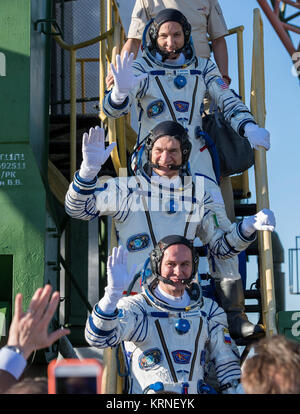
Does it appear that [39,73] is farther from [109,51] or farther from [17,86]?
[109,51]

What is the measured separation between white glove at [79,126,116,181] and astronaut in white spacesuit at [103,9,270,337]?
49 cm

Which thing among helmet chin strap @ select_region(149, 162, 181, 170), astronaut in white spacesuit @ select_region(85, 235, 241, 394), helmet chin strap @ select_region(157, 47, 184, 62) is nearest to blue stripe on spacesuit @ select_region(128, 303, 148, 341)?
astronaut in white spacesuit @ select_region(85, 235, 241, 394)

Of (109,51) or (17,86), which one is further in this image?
(109,51)

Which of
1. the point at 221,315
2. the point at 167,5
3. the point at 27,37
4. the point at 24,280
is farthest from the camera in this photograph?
the point at 167,5

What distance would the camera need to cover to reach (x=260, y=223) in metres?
4.41

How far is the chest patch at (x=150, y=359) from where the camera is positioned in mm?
3918

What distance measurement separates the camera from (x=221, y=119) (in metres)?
5.46

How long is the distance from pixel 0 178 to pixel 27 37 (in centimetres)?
99

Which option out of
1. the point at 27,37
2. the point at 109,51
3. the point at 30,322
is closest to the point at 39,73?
the point at 27,37

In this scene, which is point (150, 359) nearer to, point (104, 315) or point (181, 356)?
point (181, 356)

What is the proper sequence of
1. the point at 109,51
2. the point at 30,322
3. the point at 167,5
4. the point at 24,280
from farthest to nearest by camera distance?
the point at 109,51 < the point at 167,5 < the point at 24,280 < the point at 30,322

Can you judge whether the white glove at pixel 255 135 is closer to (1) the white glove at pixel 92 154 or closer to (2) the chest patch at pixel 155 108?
(2) the chest patch at pixel 155 108

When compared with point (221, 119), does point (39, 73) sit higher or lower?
higher
